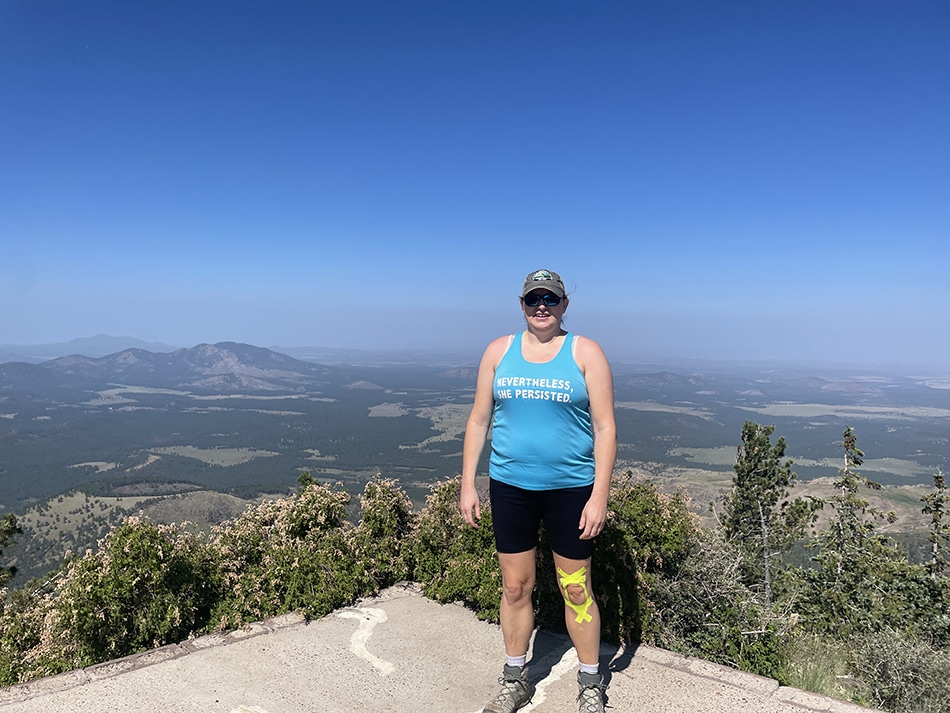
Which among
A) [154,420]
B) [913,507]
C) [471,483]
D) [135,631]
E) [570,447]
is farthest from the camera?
[154,420]

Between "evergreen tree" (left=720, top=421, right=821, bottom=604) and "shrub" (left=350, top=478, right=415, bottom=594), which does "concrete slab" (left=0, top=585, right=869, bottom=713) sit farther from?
"evergreen tree" (left=720, top=421, right=821, bottom=604)

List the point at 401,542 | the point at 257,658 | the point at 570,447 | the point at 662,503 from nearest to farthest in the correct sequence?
the point at 570,447
the point at 257,658
the point at 662,503
the point at 401,542

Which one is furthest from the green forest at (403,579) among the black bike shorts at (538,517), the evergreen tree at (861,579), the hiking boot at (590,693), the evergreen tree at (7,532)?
the evergreen tree at (861,579)

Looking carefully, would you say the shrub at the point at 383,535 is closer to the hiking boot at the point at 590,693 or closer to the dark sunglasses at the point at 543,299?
the hiking boot at the point at 590,693

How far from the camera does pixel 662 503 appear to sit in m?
4.59

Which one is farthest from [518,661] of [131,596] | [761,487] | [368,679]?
[761,487]

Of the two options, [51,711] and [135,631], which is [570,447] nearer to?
[51,711]

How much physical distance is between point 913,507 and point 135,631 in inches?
2772

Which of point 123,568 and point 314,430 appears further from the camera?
point 314,430

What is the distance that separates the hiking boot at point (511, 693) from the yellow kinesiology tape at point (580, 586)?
1.57ft

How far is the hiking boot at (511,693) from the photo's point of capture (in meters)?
3.02

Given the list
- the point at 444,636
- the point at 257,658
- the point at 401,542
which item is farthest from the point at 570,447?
the point at 401,542

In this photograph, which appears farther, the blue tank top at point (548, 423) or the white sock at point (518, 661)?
the white sock at point (518, 661)

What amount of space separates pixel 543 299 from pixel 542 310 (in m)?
0.06
